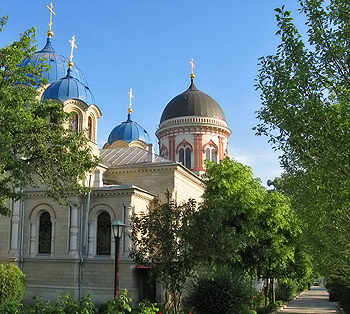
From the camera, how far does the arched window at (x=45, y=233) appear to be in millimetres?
24391

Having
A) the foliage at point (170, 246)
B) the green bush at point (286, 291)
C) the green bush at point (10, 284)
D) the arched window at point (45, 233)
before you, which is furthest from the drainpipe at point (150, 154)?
the green bush at point (286, 291)

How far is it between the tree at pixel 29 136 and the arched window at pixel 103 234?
25.5 ft

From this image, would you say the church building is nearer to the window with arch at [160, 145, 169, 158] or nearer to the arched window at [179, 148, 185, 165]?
the arched window at [179, 148, 185, 165]

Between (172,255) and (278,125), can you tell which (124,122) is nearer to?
(172,255)

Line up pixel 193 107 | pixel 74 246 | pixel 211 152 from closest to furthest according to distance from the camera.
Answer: pixel 74 246 < pixel 211 152 < pixel 193 107

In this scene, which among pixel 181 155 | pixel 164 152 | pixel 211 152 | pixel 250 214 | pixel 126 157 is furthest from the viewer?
pixel 164 152

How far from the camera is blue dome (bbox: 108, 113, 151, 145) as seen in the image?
1586 inches

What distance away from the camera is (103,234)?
23875mm

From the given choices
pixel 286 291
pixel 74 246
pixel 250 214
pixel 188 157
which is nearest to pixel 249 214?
pixel 250 214

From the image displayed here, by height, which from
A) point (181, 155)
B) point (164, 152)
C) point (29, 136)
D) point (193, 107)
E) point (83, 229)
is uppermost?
point (193, 107)

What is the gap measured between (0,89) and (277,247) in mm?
15319

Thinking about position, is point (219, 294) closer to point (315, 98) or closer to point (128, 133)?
point (315, 98)

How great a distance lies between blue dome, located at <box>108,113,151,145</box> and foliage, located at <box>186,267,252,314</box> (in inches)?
1044

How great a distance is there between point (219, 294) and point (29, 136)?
796 centimetres
